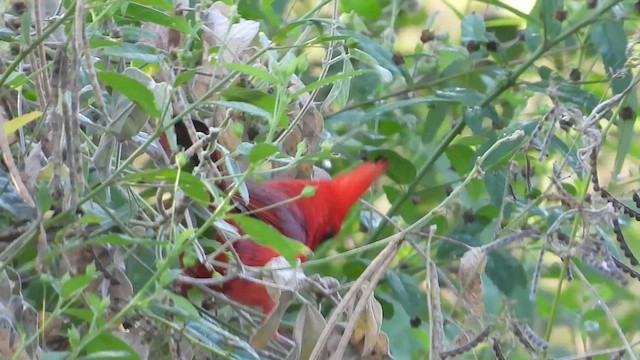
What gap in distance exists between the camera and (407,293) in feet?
5.00

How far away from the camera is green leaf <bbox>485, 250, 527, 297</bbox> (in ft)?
5.17

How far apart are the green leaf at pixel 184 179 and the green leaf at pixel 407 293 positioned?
708 millimetres

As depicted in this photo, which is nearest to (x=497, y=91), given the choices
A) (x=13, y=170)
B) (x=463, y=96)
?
(x=463, y=96)

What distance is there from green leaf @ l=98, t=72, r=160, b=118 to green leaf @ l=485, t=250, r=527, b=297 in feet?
2.72

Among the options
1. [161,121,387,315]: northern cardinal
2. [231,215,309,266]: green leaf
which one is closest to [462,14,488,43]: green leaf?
[161,121,387,315]: northern cardinal

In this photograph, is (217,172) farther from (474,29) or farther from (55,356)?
(474,29)

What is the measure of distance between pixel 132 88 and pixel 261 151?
113 millimetres

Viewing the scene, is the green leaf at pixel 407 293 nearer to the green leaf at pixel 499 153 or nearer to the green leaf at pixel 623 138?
the green leaf at pixel 499 153

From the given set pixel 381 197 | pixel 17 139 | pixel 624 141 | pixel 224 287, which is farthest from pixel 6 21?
pixel 381 197

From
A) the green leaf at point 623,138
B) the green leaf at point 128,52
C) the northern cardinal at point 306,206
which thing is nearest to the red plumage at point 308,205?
the northern cardinal at point 306,206

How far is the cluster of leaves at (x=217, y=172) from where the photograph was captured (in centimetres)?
84

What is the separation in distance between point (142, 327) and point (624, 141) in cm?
85

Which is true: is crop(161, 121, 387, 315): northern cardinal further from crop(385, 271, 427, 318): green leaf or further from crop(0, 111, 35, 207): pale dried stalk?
crop(0, 111, 35, 207): pale dried stalk

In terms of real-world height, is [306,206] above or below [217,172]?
below
